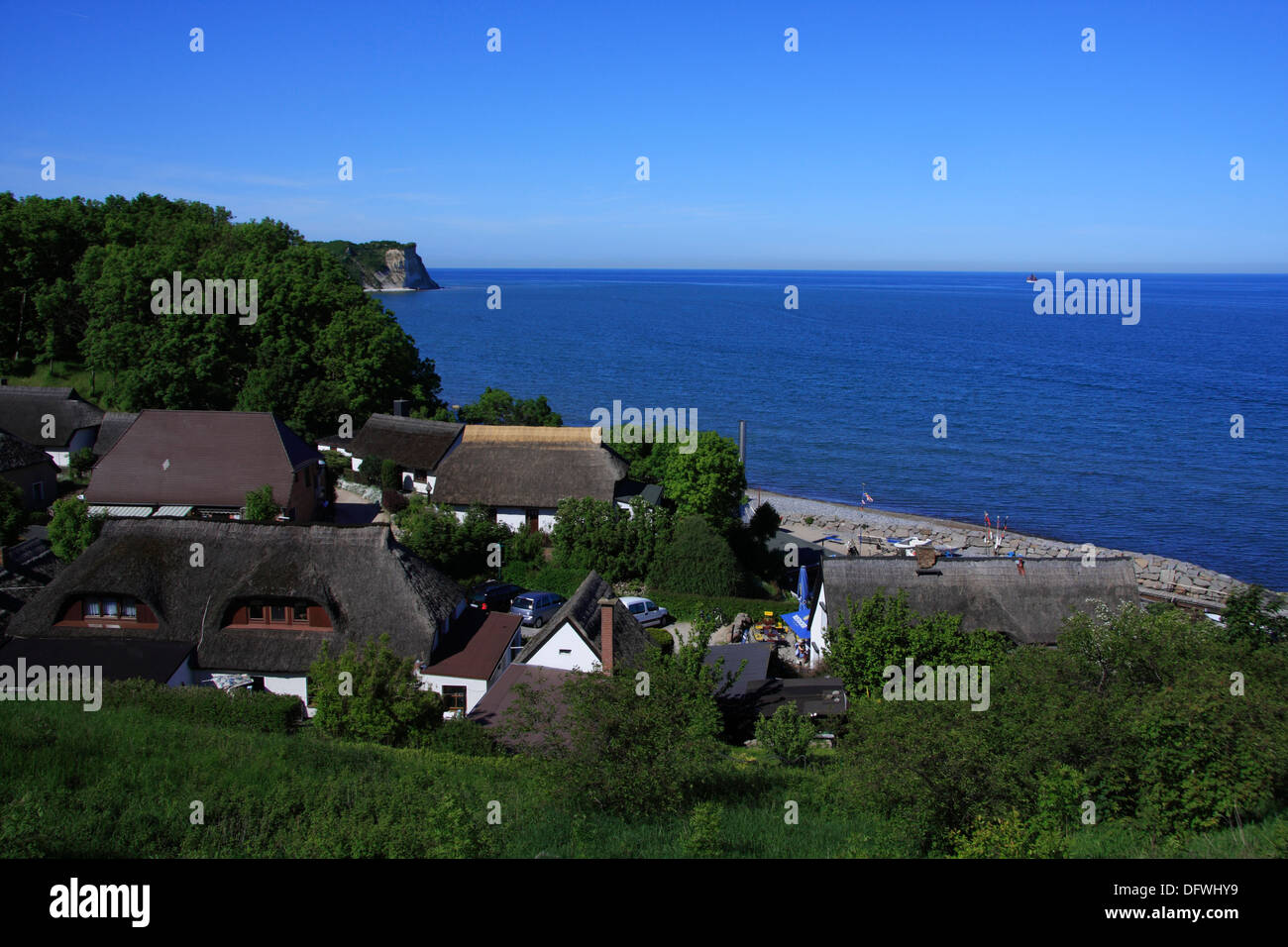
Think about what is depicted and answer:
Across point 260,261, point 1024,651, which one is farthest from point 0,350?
point 1024,651

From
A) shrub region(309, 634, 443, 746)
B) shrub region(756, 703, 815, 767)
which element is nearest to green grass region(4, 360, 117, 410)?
shrub region(309, 634, 443, 746)

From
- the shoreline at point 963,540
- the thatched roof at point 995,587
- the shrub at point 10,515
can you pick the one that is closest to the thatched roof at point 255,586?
the shrub at point 10,515

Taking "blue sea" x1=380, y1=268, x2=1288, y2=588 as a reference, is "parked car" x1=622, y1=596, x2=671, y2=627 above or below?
below

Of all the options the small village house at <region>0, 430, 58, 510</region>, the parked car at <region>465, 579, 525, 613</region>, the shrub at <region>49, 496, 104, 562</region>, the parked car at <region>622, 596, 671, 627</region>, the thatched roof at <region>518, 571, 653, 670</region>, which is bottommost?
the parked car at <region>622, 596, 671, 627</region>

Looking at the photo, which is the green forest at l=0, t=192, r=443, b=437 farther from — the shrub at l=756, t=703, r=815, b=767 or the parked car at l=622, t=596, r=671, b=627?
the shrub at l=756, t=703, r=815, b=767

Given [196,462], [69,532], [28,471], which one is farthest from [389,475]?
[69,532]

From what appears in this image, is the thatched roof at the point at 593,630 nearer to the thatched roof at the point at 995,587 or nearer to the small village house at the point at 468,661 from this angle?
the small village house at the point at 468,661
